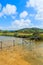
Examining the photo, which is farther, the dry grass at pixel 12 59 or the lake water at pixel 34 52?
the lake water at pixel 34 52

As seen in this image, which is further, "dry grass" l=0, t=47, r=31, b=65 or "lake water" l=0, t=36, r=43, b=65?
"lake water" l=0, t=36, r=43, b=65

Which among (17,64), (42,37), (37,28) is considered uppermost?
(37,28)

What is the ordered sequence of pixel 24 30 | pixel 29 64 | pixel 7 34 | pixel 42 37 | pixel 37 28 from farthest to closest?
pixel 7 34, pixel 24 30, pixel 37 28, pixel 42 37, pixel 29 64

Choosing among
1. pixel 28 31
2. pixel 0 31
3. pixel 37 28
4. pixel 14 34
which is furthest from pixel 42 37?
pixel 0 31

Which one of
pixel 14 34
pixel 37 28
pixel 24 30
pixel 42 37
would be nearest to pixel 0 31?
pixel 14 34

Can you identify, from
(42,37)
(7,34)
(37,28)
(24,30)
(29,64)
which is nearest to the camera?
(29,64)

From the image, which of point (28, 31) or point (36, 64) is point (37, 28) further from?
point (36, 64)

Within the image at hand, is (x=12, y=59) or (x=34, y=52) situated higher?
(x=34, y=52)

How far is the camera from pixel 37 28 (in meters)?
32.9

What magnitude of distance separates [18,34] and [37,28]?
261 inches

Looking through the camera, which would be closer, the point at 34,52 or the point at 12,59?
the point at 12,59

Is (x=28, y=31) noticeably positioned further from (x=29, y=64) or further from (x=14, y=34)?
(x=29, y=64)

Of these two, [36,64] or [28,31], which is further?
[28,31]

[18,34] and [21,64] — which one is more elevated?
[18,34]
